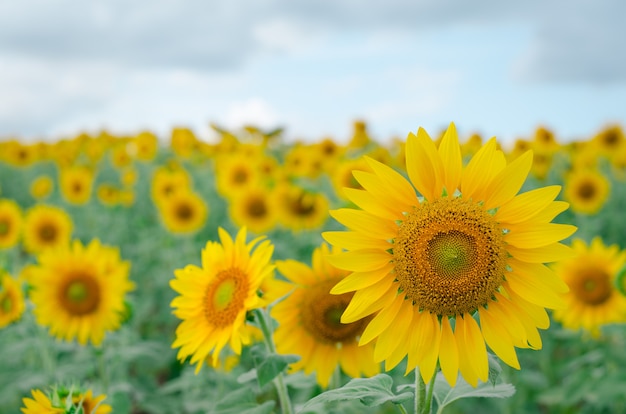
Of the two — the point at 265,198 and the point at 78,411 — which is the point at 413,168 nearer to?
the point at 78,411

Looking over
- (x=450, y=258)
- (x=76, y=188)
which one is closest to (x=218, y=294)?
(x=450, y=258)

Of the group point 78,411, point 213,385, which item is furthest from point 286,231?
point 78,411

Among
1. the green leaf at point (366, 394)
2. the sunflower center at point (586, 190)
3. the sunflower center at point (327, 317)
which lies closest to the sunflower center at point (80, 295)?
the sunflower center at point (327, 317)

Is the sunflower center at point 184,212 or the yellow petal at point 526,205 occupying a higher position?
the sunflower center at point 184,212

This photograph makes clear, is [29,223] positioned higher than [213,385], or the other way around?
[29,223]

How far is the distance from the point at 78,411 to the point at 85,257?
2.38m

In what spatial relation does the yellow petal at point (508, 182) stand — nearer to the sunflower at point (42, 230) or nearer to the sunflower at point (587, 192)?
the sunflower at point (42, 230)

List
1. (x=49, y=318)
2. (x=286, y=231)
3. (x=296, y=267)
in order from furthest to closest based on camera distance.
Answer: (x=286, y=231) → (x=49, y=318) → (x=296, y=267)

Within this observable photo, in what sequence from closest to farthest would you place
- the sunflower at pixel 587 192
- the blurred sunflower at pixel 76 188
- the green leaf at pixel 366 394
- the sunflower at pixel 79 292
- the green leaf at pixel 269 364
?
the green leaf at pixel 366 394, the green leaf at pixel 269 364, the sunflower at pixel 79 292, the sunflower at pixel 587 192, the blurred sunflower at pixel 76 188

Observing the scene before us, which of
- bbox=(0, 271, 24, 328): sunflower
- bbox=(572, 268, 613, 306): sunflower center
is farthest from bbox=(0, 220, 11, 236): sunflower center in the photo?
bbox=(572, 268, 613, 306): sunflower center

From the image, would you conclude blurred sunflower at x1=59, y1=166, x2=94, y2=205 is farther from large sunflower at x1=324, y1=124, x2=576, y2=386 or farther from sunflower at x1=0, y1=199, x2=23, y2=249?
large sunflower at x1=324, y1=124, x2=576, y2=386

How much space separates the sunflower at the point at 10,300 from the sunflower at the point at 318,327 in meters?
2.11

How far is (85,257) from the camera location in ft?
13.3

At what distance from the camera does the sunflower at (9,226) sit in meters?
6.61
